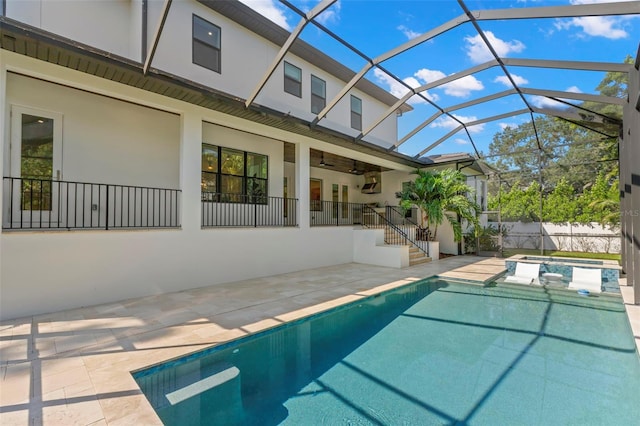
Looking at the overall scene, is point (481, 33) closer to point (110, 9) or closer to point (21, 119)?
point (110, 9)

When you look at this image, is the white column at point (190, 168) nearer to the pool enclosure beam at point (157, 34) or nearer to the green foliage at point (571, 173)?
the pool enclosure beam at point (157, 34)

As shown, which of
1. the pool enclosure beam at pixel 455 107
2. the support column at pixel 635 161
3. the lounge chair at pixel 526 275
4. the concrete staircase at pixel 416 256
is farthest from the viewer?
the concrete staircase at pixel 416 256

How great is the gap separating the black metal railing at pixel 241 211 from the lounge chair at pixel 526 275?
24.1 ft

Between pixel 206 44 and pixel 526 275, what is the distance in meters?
12.3

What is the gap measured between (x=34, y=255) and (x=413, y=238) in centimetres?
1257

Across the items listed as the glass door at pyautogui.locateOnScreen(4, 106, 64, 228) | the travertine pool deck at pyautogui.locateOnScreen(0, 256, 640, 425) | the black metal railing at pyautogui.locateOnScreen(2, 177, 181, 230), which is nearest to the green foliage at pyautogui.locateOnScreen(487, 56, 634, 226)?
the travertine pool deck at pyautogui.locateOnScreen(0, 256, 640, 425)

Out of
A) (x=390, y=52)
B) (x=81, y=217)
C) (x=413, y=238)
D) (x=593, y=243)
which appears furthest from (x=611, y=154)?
(x=81, y=217)

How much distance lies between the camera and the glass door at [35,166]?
265 inches

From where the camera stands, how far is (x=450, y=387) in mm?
3785

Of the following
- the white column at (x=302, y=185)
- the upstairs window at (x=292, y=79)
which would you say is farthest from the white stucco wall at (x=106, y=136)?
the upstairs window at (x=292, y=79)

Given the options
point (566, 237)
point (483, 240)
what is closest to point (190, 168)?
point (483, 240)

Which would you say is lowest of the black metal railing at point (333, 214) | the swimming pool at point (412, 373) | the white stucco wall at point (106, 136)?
the swimming pool at point (412, 373)

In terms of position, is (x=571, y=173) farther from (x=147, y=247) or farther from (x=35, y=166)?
(x=35, y=166)

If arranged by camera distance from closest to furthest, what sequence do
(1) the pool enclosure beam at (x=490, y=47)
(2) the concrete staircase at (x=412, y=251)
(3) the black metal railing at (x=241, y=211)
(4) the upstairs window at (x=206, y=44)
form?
(1) the pool enclosure beam at (x=490, y=47), (4) the upstairs window at (x=206, y=44), (3) the black metal railing at (x=241, y=211), (2) the concrete staircase at (x=412, y=251)
